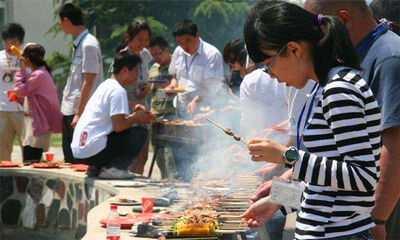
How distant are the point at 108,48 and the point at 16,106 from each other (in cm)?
1021

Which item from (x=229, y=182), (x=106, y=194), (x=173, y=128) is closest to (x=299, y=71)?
(x=229, y=182)

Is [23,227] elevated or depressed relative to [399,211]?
depressed

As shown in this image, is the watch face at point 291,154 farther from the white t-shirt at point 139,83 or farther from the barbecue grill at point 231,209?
the white t-shirt at point 139,83

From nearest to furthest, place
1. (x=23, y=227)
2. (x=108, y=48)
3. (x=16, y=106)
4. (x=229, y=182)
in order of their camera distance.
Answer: (x=229, y=182) < (x=23, y=227) < (x=16, y=106) < (x=108, y=48)

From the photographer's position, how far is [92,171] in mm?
8555

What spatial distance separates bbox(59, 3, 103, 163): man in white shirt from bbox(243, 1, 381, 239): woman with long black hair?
6645mm

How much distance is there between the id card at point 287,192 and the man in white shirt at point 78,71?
21.7 feet

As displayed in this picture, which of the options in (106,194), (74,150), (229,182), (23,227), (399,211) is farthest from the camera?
(23,227)

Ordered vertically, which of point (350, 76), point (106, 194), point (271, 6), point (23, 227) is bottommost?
point (23, 227)

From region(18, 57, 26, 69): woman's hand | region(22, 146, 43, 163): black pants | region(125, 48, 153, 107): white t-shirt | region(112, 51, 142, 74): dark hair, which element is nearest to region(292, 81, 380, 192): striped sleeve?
region(112, 51, 142, 74): dark hair

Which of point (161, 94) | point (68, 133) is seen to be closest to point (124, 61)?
point (68, 133)

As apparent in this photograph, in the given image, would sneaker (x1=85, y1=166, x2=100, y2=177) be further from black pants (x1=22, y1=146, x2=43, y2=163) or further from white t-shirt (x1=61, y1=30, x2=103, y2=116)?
black pants (x1=22, y1=146, x2=43, y2=163)

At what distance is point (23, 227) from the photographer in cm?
923

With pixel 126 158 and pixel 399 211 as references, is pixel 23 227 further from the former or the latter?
pixel 399 211
